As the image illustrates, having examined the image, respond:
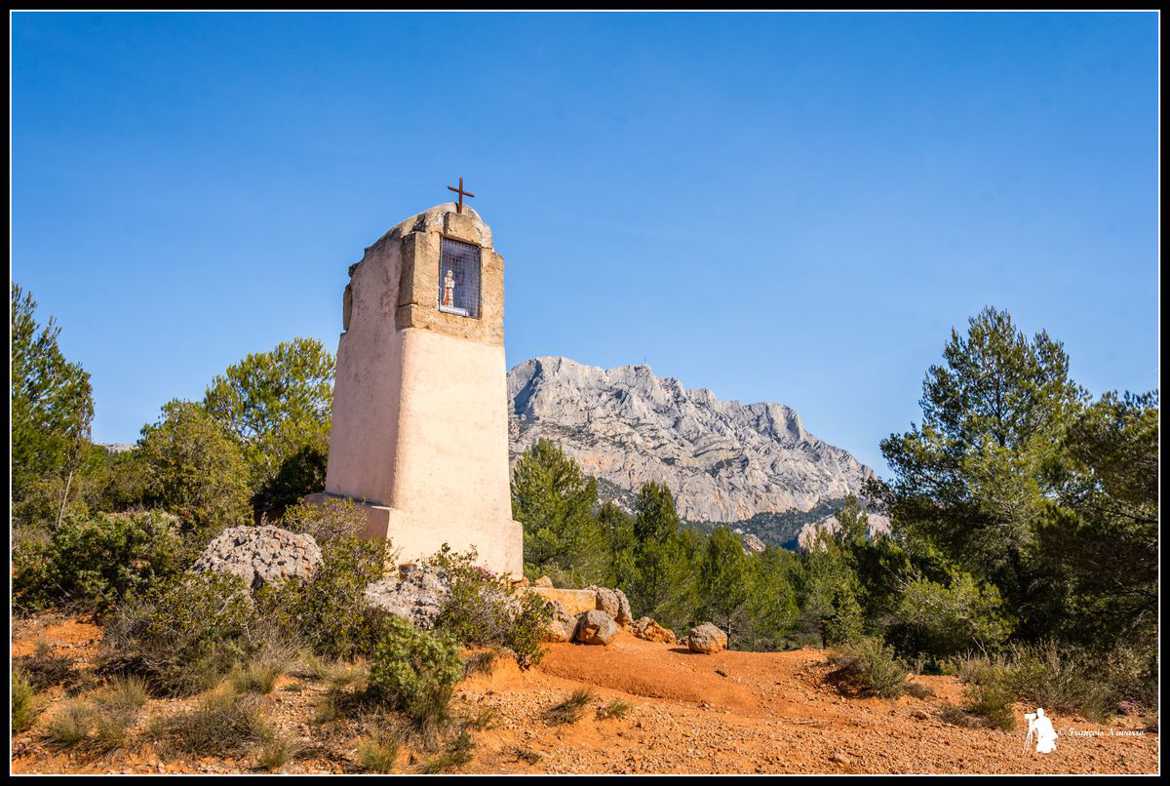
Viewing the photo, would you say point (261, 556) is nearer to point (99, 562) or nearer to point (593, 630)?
point (99, 562)

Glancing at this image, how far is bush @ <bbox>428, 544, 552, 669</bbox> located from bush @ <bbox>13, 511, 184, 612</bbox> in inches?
115

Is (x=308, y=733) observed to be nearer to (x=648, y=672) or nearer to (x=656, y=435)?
(x=648, y=672)

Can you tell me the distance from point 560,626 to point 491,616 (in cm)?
158

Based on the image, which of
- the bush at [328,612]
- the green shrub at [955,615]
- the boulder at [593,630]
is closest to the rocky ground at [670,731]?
the boulder at [593,630]

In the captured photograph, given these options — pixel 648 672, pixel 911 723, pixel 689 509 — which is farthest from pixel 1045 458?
pixel 689 509

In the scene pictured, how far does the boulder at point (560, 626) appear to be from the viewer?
8.98 meters

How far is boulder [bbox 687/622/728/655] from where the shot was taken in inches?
377

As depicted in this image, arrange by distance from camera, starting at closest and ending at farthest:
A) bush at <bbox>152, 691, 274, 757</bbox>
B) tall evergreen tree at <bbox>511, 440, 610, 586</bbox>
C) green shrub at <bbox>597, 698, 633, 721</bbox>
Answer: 1. bush at <bbox>152, 691, 274, 757</bbox>
2. green shrub at <bbox>597, 698, 633, 721</bbox>
3. tall evergreen tree at <bbox>511, 440, 610, 586</bbox>

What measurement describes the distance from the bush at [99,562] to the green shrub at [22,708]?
2.38m

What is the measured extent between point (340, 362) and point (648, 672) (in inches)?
266

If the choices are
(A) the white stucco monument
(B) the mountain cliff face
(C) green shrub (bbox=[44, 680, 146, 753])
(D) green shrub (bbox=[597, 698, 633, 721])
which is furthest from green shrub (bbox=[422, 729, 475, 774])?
(B) the mountain cliff face

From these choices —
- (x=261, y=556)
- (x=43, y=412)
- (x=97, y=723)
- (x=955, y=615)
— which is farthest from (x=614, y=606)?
(x=43, y=412)

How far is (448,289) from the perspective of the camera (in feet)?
36.0

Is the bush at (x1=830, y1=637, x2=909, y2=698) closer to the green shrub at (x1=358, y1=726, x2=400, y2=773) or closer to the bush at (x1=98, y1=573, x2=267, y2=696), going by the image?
the green shrub at (x1=358, y1=726, x2=400, y2=773)
